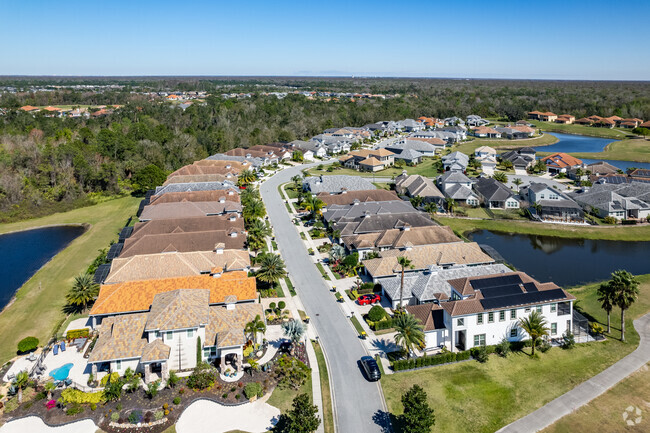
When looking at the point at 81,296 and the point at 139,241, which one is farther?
the point at 139,241

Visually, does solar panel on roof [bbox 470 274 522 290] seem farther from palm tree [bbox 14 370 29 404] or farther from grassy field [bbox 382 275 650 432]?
palm tree [bbox 14 370 29 404]

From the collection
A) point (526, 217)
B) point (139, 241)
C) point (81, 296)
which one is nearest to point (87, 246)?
point (139, 241)

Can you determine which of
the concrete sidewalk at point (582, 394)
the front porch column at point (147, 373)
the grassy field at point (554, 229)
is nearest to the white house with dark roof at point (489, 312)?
the concrete sidewalk at point (582, 394)

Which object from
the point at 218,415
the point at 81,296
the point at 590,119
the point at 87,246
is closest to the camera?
the point at 218,415

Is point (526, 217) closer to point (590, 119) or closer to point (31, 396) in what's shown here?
point (31, 396)

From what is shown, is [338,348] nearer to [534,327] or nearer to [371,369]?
[371,369]

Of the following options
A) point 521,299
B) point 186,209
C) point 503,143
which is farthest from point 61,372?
point 503,143
